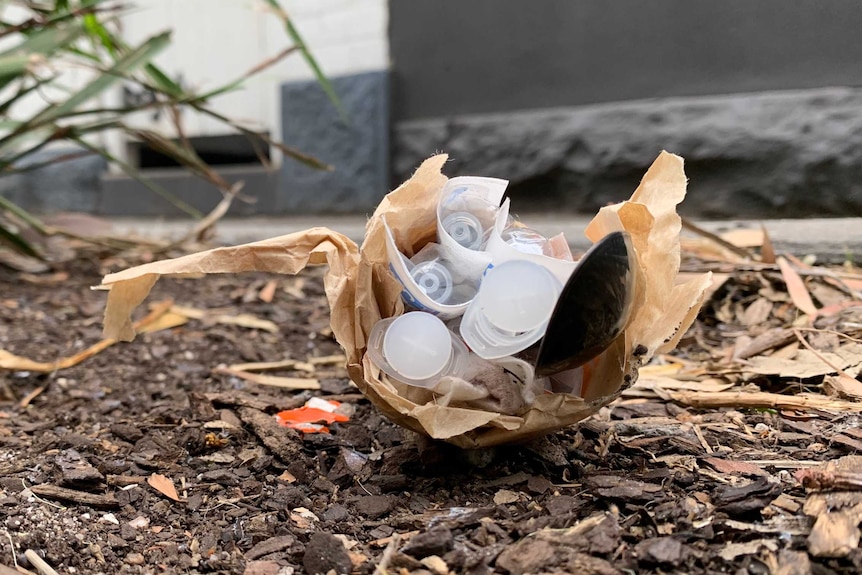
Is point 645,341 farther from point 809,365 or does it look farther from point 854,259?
point 854,259

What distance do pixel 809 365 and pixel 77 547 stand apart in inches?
35.2

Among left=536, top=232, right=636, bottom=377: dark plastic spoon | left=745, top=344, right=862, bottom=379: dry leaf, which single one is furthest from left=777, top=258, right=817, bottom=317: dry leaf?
left=536, top=232, right=636, bottom=377: dark plastic spoon

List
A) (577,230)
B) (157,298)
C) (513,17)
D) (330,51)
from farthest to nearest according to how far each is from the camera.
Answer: (330,51)
(513,17)
(577,230)
(157,298)

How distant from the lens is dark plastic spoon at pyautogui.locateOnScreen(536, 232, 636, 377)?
562mm

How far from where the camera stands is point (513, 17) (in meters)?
2.13

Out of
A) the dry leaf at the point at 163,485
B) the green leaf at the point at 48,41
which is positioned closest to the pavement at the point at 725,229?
the dry leaf at the point at 163,485

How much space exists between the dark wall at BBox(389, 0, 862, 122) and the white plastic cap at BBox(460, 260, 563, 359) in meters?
1.45

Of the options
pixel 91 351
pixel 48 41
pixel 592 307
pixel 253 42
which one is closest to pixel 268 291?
pixel 91 351

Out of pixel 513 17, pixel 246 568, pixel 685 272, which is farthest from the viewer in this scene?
pixel 513 17

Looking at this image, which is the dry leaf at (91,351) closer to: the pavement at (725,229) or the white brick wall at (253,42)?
the pavement at (725,229)

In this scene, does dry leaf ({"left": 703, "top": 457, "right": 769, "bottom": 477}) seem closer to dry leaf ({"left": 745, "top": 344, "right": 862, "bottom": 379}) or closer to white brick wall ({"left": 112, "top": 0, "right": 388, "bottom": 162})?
dry leaf ({"left": 745, "top": 344, "right": 862, "bottom": 379})

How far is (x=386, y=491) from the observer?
2.30ft

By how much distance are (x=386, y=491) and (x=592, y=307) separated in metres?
0.29

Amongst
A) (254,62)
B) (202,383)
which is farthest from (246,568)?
(254,62)
